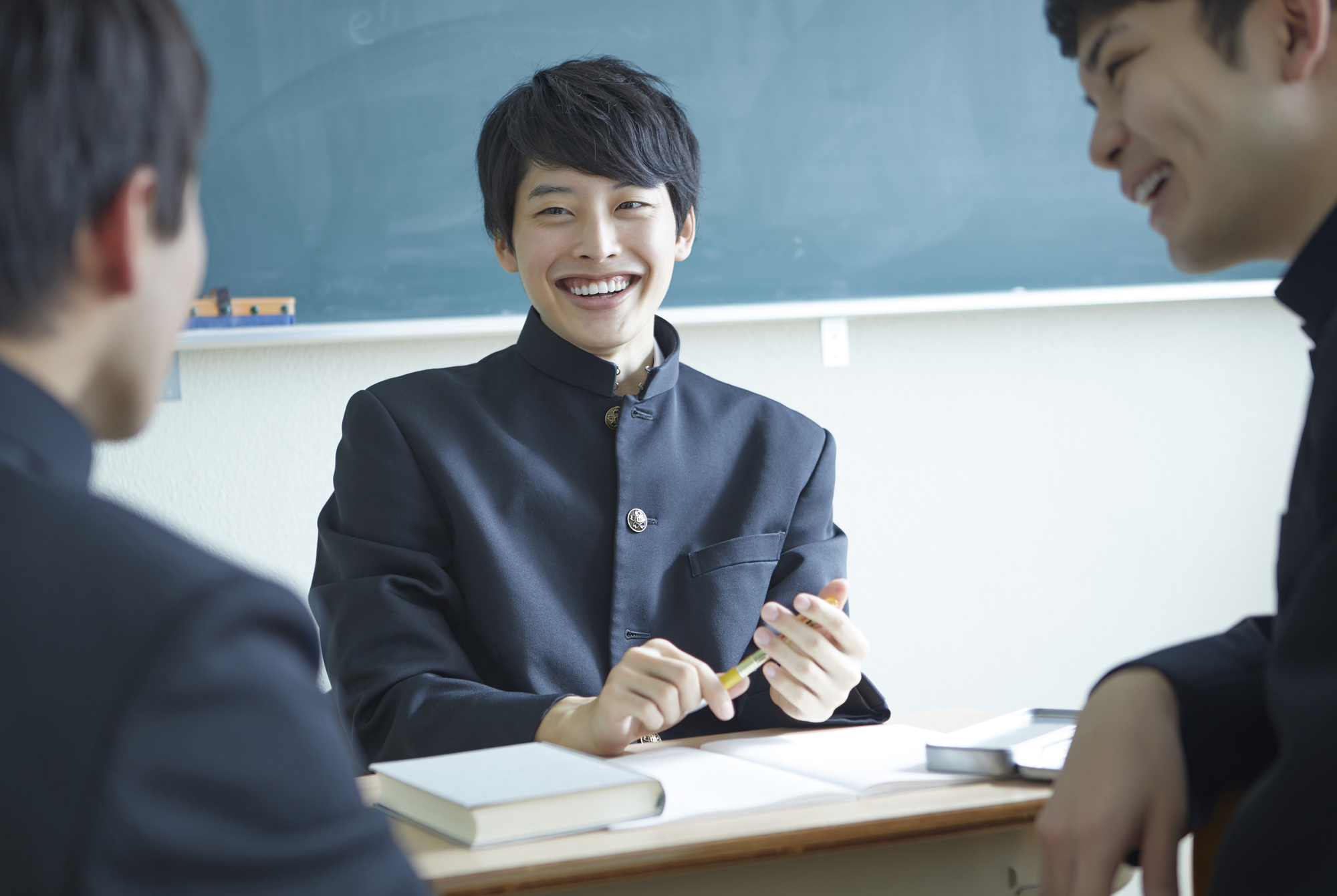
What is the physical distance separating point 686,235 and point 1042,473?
1293 millimetres

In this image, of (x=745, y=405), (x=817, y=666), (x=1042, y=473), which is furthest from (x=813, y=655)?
(x=1042, y=473)

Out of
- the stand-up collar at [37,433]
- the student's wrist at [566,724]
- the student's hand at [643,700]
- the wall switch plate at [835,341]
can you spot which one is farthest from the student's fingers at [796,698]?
the wall switch plate at [835,341]

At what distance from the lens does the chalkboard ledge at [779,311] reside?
214cm

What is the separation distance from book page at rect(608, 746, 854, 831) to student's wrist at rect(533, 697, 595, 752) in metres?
0.05

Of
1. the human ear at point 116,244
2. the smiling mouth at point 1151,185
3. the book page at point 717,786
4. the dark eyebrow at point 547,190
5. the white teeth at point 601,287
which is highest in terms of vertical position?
the dark eyebrow at point 547,190

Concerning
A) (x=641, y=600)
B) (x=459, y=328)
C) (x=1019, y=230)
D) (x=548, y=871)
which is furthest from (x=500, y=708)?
(x=1019, y=230)

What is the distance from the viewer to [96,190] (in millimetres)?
496

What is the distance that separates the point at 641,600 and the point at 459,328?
0.99 meters

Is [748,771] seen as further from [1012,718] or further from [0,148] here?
[0,148]

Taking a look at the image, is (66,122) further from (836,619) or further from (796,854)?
(836,619)

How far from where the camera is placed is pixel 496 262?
229cm

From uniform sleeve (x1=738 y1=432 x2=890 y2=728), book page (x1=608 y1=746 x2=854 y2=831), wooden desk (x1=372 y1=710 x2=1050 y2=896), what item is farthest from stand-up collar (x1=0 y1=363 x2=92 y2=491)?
uniform sleeve (x1=738 y1=432 x2=890 y2=728)

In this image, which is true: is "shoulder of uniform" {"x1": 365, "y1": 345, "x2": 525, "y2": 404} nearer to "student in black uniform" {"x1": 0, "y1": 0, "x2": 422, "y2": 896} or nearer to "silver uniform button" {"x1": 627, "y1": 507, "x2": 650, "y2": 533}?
"silver uniform button" {"x1": 627, "y1": 507, "x2": 650, "y2": 533}

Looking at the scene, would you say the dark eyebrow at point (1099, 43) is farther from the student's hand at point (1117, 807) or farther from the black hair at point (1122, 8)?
the student's hand at point (1117, 807)
